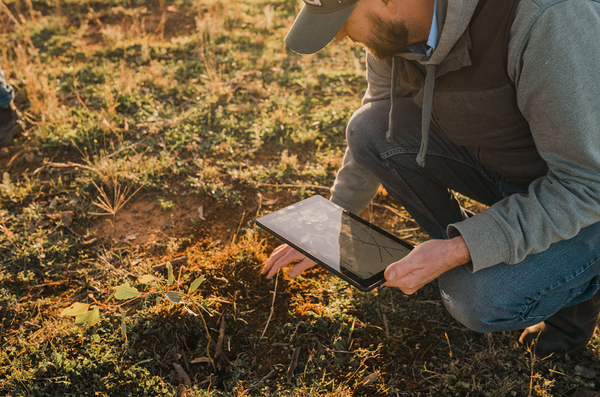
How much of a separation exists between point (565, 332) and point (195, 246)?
2.20 metres

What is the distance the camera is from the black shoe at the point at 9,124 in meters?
3.67

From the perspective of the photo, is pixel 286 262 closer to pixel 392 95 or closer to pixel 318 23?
pixel 392 95

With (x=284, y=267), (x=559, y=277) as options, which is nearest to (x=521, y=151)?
(x=559, y=277)

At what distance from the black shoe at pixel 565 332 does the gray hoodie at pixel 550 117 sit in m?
0.66

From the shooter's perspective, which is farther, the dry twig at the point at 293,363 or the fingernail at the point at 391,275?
the dry twig at the point at 293,363

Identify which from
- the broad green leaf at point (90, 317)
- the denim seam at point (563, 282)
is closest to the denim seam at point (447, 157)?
the denim seam at point (563, 282)

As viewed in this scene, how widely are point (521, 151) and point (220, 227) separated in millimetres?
1913

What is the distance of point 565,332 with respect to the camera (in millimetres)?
2270

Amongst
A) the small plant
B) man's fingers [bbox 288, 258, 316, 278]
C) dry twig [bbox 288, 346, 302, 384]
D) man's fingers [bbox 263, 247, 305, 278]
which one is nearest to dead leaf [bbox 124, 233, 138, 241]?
the small plant

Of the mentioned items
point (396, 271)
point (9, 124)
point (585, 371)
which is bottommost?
point (585, 371)

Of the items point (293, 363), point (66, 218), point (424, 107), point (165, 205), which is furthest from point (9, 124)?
point (424, 107)

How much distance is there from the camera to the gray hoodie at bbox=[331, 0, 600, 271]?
5.20 ft

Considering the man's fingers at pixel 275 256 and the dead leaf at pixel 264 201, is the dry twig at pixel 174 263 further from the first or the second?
the dead leaf at pixel 264 201

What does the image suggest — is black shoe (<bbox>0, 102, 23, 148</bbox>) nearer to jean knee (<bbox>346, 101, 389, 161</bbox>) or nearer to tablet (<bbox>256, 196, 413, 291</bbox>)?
tablet (<bbox>256, 196, 413, 291</bbox>)
